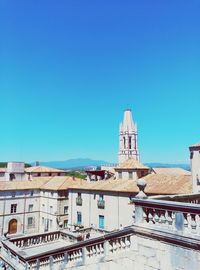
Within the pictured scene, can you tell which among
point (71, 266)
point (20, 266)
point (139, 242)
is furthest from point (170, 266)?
point (20, 266)

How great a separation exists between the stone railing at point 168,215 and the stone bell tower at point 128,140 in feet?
384

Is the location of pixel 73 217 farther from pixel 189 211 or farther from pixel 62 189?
pixel 189 211

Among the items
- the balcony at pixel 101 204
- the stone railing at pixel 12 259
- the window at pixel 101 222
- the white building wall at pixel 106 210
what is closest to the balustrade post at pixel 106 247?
the stone railing at pixel 12 259

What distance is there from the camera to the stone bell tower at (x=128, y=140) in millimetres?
126000

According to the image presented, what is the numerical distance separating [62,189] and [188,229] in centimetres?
4503

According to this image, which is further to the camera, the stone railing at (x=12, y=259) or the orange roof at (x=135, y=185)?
the orange roof at (x=135, y=185)

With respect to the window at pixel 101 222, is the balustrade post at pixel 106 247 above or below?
above

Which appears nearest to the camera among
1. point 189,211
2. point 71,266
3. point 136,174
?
point 189,211

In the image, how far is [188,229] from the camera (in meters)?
6.64

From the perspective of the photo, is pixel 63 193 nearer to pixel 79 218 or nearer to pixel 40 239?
pixel 79 218

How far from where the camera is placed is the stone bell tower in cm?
12600

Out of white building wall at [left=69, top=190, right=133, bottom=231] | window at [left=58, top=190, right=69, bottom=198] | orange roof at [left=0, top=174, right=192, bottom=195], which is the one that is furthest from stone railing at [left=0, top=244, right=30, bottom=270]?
window at [left=58, top=190, right=69, bottom=198]

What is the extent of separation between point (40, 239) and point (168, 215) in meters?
12.3

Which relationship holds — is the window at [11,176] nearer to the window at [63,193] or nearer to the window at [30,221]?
the window at [30,221]
